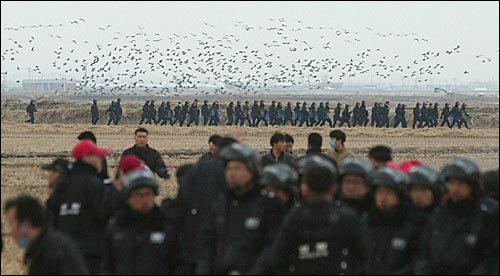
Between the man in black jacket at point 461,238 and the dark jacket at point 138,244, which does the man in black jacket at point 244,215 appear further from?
the man in black jacket at point 461,238

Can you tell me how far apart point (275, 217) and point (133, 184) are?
116cm

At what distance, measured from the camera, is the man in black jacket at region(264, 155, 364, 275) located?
736 cm

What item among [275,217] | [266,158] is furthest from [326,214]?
[266,158]

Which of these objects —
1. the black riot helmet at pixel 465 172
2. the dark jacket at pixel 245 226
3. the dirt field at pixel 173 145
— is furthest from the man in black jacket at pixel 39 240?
the dirt field at pixel 173 145

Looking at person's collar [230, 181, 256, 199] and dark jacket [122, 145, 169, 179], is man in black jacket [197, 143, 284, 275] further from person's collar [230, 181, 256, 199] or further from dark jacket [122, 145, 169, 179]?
dark jacket [122, 145, 169, 179]

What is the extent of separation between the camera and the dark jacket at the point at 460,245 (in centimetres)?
789

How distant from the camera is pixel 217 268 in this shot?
27.5ft

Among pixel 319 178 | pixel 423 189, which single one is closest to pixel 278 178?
pixel 319 178

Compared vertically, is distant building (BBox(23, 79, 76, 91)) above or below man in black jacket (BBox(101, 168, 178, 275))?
below

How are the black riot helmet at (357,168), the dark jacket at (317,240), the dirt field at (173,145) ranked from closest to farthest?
1. the dark jacket at (317,240)
2. the black riot helmet at (357,168)
3. the dirt field at (173,145)

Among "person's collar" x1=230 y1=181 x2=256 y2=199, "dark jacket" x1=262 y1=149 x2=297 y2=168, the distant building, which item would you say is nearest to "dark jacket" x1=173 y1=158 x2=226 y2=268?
"person's collar" x1=230 y1=181 x2=256 y2=199

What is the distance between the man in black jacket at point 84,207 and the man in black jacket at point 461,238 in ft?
9.17

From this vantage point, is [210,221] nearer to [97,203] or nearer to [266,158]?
[97,203]

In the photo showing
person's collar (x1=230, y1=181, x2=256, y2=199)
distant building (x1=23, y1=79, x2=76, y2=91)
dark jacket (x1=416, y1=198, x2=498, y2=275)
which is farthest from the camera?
distant building (x1=23, y1=79, x2=76, y2=91)
